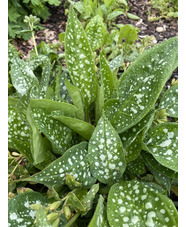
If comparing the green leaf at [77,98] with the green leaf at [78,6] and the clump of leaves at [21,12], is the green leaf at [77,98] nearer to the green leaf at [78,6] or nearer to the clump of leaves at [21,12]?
the clump of leaves at [21,12]

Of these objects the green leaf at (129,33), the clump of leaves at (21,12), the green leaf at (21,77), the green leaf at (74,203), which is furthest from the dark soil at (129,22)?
the green leaf at (74,203)

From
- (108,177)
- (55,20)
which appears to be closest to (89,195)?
(108,177)

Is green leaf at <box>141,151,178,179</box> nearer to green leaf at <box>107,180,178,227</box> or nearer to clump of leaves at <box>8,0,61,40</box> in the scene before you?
green leaf at <box>107,180,178,227</box>

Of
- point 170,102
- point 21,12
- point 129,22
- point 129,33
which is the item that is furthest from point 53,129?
point 129,22

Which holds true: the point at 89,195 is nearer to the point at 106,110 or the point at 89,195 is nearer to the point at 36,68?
the point at 106,110

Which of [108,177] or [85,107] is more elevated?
[85,107]

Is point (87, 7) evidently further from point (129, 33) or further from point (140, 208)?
point (140, 208)
